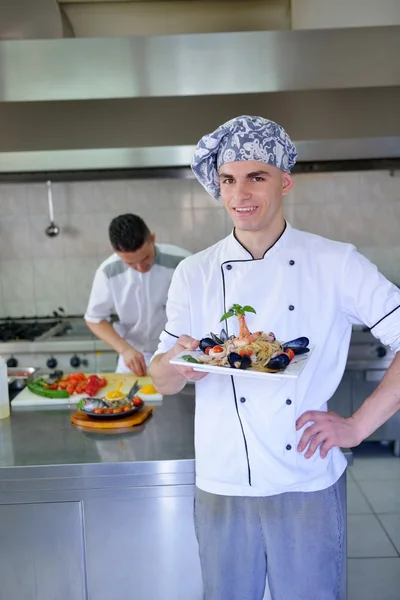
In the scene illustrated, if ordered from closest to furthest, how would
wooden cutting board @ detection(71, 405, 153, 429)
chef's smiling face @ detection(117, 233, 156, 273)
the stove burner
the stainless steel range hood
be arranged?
wooden cutting board @ detection(71, 405, 153, 429) < the stainless steel range hood < chef's smiling face @ detection(117, 233, 156, 273) < the stove burner

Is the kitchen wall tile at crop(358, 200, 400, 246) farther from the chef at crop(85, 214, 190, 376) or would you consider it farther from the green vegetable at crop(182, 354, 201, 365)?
the green vegetable at crop(182, 354, 201, 365)

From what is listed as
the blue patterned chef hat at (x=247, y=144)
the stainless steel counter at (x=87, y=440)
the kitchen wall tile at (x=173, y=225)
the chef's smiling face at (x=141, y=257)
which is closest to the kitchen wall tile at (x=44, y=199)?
the kitchen wall tile at (x=173, y=225)

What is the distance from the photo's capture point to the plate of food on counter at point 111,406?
1.97 meters

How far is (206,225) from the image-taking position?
4305mm

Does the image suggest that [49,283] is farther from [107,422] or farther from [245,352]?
[245,352]

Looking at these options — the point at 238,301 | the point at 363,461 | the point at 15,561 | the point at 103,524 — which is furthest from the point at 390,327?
the point at 363,461

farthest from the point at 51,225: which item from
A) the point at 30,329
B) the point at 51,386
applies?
the point at 51,386

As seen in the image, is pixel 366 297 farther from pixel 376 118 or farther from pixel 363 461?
pixel 363 461

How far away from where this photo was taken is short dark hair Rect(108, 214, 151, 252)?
2660mm

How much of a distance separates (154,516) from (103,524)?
0.16 m

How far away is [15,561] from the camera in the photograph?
5.77 feet

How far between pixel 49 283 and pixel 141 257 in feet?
5.71

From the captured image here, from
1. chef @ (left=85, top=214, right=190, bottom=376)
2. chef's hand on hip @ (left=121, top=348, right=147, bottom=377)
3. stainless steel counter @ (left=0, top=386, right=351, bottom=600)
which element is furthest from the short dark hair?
stainless steel counter @ (left=0, top=386, right=351, bottom=600)

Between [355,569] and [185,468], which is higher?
[185,468]
